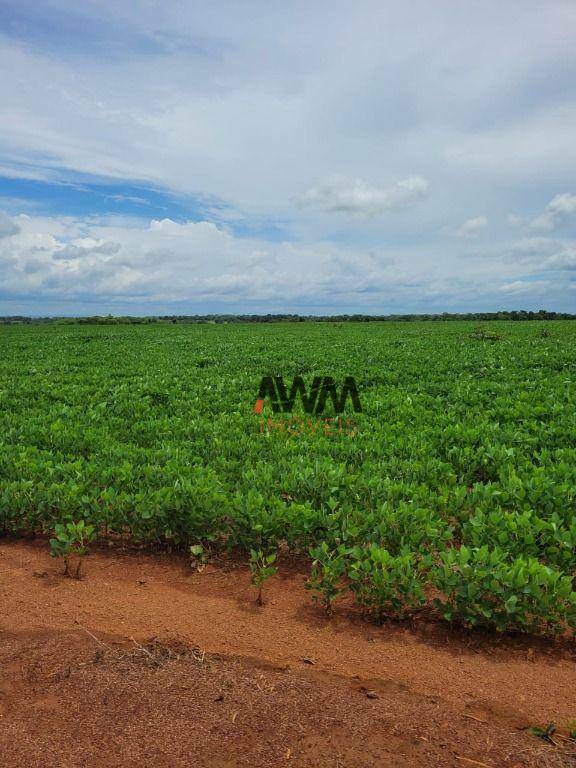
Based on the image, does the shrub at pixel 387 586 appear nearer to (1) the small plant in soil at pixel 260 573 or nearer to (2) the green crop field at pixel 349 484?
(2) the green crop field at pixel 349 484

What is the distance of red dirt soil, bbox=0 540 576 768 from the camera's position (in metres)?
2.76

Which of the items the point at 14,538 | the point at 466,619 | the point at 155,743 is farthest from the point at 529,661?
the point at 14,538

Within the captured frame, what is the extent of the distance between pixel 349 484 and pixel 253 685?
3.12 metres

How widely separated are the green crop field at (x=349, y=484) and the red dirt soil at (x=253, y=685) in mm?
352

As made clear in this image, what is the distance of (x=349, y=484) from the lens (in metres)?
6.14

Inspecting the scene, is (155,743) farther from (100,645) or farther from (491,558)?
(491,558)

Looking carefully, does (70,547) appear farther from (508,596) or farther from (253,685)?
(508,596)

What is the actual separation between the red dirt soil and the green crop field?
0.35 m

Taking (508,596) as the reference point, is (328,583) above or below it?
below

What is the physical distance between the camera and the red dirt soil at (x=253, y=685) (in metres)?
2.76

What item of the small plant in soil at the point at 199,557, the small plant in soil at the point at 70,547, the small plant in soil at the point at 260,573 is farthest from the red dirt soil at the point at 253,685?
the small plant in soil at the point at 199,557

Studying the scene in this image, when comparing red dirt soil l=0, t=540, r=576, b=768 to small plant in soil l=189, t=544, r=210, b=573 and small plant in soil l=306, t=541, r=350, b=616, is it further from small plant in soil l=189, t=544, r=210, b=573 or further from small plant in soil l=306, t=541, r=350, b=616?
small plant in soil l=189, t=544, r=210, b=573

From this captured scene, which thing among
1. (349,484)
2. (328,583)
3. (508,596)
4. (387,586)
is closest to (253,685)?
(328,583)

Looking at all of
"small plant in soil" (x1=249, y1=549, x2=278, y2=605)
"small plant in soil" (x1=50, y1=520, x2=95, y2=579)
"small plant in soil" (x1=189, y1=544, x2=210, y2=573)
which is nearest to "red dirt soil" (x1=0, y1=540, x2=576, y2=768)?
"small plant in soil" (x1=249, y1=549, x2=278, y2=605)
